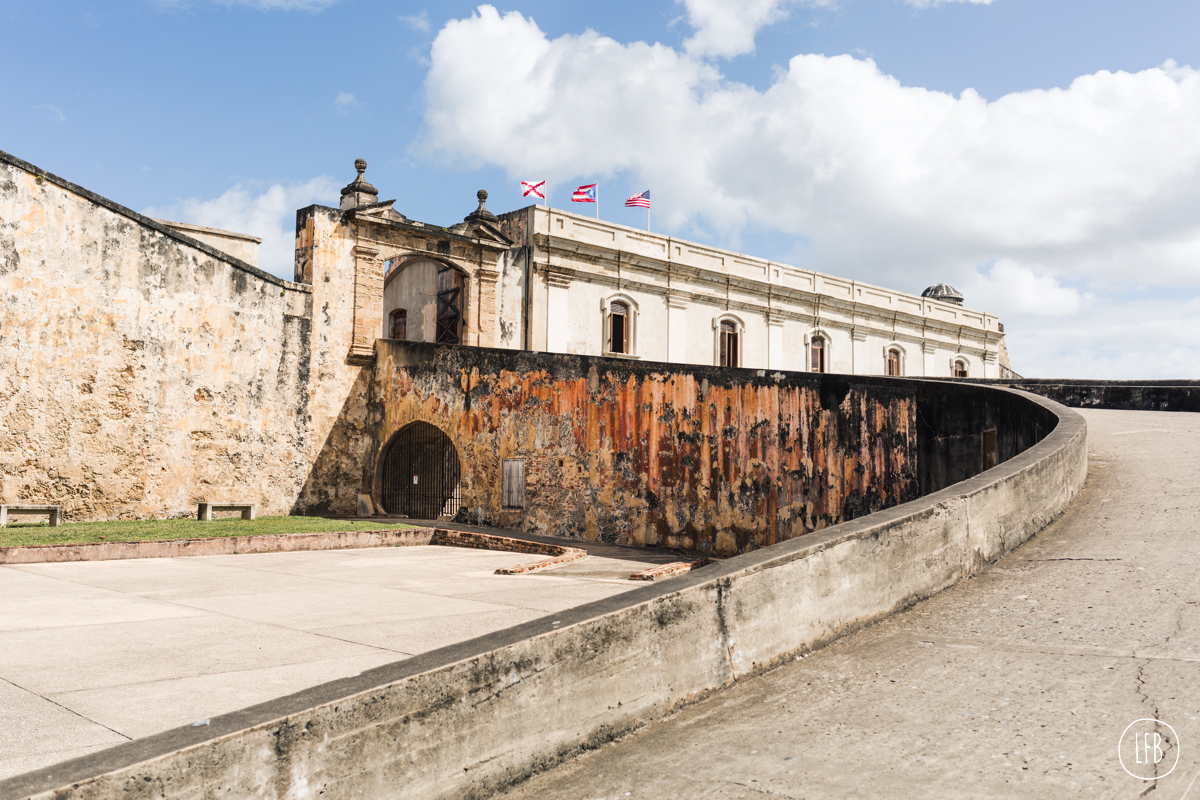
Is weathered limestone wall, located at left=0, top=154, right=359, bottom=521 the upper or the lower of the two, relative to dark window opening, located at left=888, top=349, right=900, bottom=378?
lower

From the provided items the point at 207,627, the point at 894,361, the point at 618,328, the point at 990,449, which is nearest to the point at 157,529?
the point at 207,627

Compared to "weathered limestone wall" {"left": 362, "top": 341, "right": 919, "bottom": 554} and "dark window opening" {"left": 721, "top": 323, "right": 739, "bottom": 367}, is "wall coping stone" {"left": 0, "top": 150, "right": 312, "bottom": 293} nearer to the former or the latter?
"weathered limestone wall" {"left": 362, "top": 341, "right": 919, "bottom": 554}

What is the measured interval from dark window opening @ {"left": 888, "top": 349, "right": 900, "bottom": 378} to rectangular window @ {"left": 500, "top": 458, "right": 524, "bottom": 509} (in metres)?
23.8

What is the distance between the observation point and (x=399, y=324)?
24172 mm

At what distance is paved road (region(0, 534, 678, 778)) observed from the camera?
11.1 ft

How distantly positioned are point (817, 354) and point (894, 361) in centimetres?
490

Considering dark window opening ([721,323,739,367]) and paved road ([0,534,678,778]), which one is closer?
paved road ([0,534,678,778])

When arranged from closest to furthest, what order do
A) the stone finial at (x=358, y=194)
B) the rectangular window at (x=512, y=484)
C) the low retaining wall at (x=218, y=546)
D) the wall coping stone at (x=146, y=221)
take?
the low retaining wall at (x=218, y=546)
the wall coping stone at (x=146, y=221)
the rectangular window at (x=512, y=484)
the stone finial at (x=358, y=194)

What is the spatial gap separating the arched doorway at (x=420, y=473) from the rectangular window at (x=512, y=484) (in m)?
1.59

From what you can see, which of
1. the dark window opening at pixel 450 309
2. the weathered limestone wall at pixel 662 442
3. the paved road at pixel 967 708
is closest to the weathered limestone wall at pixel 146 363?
the weathered limestone wall at pixel 662 442

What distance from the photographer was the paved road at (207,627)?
3379mm

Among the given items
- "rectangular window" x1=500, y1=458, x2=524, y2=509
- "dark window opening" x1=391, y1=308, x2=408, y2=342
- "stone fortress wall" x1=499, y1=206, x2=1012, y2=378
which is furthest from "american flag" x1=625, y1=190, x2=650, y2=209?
"rectangular window" x1=500, y1=458, x2=524, y2=509

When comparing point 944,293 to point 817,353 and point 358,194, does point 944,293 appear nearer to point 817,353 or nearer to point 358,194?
point 817,353

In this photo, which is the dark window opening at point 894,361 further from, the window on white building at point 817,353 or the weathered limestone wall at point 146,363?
the weathered limestone wall at point 146,363
